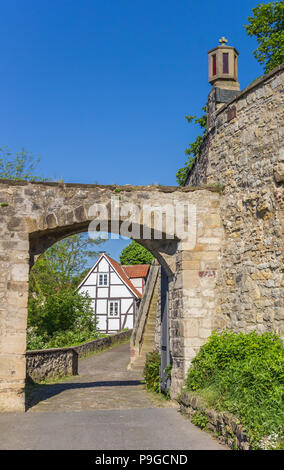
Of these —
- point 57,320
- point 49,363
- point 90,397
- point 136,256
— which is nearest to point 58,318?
point 57,320

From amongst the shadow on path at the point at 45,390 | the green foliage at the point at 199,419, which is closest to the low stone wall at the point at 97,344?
the shadow on path at the point at 45,390

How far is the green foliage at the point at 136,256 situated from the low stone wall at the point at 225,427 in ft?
123

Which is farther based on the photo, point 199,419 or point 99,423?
point 99,423

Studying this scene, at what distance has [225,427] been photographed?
15.4 feet

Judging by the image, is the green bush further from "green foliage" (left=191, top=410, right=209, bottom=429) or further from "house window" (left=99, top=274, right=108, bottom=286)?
"house window" (left=99, top=274, right=108, bottom=286)

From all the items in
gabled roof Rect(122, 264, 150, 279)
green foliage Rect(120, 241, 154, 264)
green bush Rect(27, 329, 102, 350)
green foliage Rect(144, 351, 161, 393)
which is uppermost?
green foliage Rect(120, 241, 154, 264)

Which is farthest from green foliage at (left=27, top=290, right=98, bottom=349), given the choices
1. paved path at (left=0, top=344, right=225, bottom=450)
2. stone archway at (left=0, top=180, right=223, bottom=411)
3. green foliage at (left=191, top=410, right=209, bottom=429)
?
green foliage at (left=191, top=410, right=209, bottom=429)

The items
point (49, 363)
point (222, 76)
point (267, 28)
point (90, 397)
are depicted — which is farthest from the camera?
point (267, 28)

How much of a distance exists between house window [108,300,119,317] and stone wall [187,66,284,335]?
24885 mm

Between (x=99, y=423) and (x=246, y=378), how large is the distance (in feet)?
7.02

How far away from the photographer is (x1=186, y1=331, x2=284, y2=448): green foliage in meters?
4.14

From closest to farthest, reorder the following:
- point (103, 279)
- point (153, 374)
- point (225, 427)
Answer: point (225, 427)
point (153, 374)
point (103, 279)

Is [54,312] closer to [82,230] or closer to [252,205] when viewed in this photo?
[82,230]

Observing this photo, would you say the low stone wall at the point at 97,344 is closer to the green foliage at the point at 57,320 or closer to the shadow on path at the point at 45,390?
the green foliage at the point at 57,320
